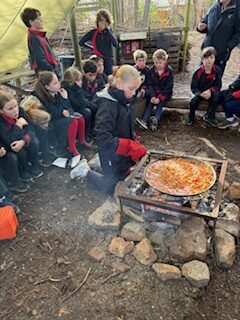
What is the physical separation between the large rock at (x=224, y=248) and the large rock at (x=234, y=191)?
610mm

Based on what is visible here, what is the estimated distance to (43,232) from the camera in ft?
9.90

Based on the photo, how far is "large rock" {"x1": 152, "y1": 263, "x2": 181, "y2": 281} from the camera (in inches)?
96.9

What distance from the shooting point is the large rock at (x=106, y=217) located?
9.55 feet

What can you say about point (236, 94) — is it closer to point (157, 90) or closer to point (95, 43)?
point (157, 90)

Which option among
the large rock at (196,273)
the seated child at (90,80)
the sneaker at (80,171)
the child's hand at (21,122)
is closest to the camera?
the large rock at (196,273)

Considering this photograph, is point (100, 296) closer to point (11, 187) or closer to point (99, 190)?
point (99, 190)

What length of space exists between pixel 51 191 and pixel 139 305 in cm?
180

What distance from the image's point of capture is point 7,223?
9.43 ft

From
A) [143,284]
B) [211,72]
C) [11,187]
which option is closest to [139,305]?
[143,284]

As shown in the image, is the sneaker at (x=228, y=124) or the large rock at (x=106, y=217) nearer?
the large rock at (x=106, y=217)

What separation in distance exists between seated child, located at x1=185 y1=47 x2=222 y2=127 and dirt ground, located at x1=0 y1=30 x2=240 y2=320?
253 cm

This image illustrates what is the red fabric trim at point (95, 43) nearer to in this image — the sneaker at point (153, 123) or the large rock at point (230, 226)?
the sneaker at point (153, 123)

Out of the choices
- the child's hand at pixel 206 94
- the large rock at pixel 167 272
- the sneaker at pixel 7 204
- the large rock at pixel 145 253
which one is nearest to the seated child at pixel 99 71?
the child's hand at pixel 206 94

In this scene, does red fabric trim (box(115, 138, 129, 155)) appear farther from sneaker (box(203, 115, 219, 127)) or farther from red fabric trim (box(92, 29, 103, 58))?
red fabric trim (box(92, 29, 103, 58))
